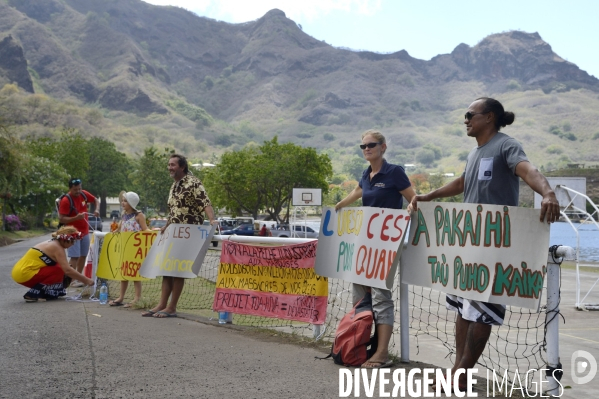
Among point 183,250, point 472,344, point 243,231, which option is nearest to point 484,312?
point 472,344

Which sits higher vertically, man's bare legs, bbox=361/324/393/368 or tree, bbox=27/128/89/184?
tree, bbox=27/128/89/184

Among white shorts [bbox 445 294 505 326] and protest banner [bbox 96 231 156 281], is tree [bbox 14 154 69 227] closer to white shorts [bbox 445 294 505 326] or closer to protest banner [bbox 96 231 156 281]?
protest banner [bbox 96 231 156 281]

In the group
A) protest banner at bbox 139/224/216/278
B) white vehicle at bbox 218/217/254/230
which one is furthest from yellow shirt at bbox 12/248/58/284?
white vehicle at bbox 218/217/254/230

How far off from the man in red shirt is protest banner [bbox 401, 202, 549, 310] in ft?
25.7

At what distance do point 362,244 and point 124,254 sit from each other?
5.45 m

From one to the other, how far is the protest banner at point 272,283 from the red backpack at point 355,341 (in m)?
1.29

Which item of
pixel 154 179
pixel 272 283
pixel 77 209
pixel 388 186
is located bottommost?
pixel 272 283

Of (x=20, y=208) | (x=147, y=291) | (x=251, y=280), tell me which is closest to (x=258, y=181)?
(x=20, y=208)

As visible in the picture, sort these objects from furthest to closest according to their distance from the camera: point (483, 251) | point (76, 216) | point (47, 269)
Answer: point (76, 216)
point (47, 269)
point (483, 251)

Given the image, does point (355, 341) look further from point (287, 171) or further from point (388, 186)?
point (287, 171)

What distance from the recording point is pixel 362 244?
276 inches

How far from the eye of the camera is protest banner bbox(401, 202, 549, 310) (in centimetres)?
526

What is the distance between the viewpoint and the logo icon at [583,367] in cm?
750

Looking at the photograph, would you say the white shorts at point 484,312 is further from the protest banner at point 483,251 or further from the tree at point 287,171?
the tree at point 287,171
